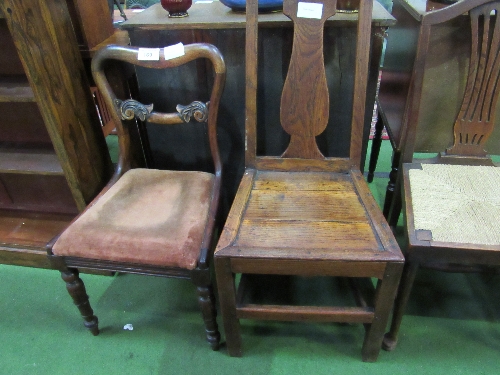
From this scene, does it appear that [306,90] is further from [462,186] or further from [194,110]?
[462,186]

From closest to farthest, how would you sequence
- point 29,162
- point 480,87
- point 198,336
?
point 480,87 → point 198,336 → point 29,162

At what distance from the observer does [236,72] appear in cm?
138

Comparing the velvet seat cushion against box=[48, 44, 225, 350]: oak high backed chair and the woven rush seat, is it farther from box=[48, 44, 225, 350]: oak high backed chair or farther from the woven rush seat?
the woven rush seat

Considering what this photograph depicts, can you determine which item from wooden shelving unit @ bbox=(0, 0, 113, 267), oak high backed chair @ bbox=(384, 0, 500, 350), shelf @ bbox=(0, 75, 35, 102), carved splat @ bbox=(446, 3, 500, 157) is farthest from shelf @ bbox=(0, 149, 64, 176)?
carved splat @ bbox=(446, 3, 500, 157)

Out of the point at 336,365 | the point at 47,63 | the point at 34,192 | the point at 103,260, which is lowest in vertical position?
the point at 336,365

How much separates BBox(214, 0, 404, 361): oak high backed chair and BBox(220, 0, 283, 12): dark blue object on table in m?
0.14

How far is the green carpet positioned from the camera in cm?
124

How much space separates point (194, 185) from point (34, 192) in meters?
0.99

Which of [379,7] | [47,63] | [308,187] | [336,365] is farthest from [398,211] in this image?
[47,63]

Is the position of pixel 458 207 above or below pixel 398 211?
above

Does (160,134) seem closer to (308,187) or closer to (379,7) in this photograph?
(308,187)

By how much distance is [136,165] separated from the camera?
1.56 meters

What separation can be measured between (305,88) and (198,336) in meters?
0.96

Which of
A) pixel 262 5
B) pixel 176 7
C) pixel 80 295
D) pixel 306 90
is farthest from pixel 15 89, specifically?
pixel 306 90
